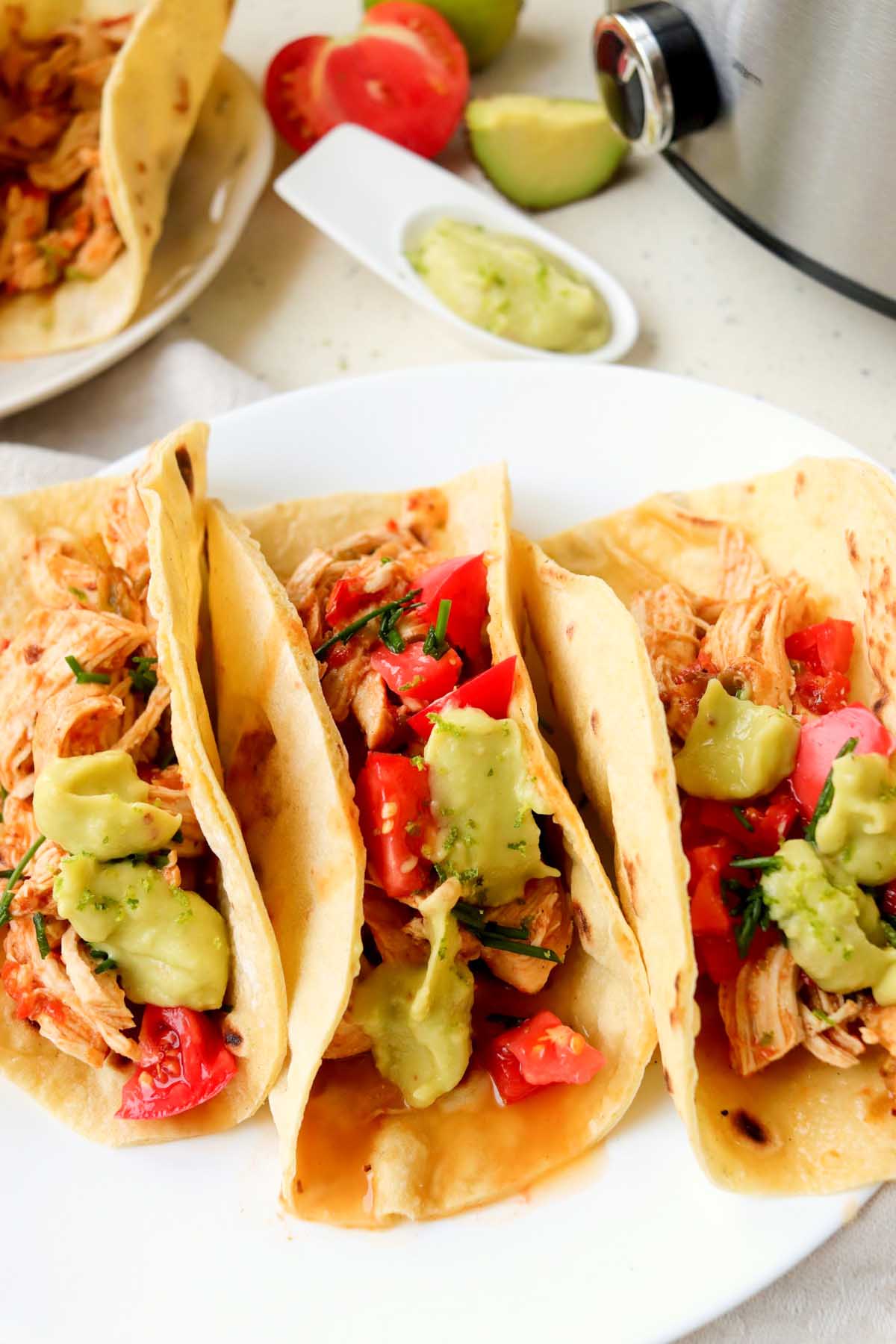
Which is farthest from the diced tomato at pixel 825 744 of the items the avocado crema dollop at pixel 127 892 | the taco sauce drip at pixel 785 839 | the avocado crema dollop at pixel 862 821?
the avocado crema dollop at pixel 127 892

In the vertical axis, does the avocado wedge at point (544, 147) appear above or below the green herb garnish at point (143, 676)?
above

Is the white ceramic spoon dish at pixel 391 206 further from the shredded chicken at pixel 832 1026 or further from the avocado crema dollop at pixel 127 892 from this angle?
the shredded chicken at pixel 832 1026

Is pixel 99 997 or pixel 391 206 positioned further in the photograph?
pixel 391 206

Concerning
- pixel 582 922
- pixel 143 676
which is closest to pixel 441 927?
pixel 582 922

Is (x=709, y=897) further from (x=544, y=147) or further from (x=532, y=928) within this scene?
(x=544, y=147)

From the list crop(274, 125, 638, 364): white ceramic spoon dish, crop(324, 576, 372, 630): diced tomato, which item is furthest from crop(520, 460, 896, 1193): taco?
crop(274, 125, 638, 364): white ceramic spoon dish

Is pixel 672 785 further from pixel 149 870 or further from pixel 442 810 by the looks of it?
pixel 149 870

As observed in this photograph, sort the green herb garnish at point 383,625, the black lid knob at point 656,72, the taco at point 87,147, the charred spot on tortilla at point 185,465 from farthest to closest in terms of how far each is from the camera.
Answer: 1. the taco at point 87,147
2. the black lid knob at point 656,72
3. the charred spot on tortilla at point 185,465
4. the green herb garnish at point 383,625

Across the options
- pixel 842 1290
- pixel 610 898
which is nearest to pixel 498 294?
pixel 610 898
